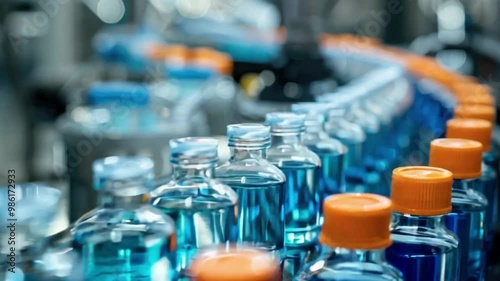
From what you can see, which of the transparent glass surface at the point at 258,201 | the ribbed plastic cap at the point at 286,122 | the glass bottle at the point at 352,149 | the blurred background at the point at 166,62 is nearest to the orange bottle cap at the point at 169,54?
the blurred background at the point at 166,62

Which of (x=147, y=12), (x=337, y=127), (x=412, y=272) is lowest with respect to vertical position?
(x=412, y=272)

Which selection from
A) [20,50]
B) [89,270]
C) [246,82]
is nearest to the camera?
[89,270]

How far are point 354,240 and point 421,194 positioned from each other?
14 cm

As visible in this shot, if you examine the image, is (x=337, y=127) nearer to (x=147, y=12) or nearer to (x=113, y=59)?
(x=113, y=59)

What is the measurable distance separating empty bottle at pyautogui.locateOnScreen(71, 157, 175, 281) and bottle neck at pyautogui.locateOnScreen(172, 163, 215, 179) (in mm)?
75

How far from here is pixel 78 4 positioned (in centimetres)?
360

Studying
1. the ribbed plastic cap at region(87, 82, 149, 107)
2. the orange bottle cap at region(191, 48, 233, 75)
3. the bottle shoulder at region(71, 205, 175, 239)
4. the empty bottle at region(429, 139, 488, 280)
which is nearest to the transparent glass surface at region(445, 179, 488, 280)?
the empty bottle at region(429, 139, 488, 280)

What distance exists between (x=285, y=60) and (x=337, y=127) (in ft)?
1.70

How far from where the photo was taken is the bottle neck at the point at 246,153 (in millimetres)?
739

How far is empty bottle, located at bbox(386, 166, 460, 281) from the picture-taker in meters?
0.63

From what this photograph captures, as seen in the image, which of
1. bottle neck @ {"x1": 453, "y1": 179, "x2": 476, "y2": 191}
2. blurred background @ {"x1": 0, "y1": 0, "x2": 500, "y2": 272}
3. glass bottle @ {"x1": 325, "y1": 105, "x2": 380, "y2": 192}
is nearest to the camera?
bottle neck @ {"x1": 453, "y1": 179, "x2": 476, "y2": 191}

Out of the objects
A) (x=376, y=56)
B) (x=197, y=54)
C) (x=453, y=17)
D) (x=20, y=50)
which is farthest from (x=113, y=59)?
(x=453, y=17)

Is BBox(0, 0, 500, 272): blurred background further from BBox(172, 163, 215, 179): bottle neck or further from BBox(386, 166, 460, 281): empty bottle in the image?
BBox(386, 166, 460, 281): empty bottle

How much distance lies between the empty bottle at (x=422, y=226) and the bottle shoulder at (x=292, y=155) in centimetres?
17
